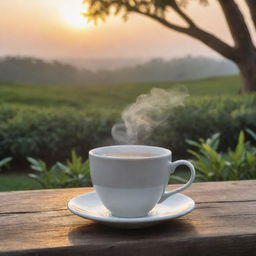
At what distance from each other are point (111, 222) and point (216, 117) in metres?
3.03

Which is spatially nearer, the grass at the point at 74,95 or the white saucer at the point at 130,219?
the white saucer at the point at 130,219

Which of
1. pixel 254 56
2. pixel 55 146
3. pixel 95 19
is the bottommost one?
pixel 55 146

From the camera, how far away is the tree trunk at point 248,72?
667 centimetres

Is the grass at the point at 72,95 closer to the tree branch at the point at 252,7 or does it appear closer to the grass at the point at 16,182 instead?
the tree branch at the point at 252,7

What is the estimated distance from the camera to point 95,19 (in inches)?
240

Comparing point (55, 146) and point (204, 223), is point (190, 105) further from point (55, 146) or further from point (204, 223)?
point (204, 223)

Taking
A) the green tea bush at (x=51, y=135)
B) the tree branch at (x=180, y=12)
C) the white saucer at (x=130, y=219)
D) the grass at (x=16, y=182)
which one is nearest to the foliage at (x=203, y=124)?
the green tea bush at (x=51, y=135)

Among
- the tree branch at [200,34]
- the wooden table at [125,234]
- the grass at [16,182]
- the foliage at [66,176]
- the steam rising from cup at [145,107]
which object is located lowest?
the grass at [16,182]

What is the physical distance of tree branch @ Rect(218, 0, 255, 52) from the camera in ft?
20.7

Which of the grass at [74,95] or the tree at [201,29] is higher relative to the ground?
the tree at [201,29]

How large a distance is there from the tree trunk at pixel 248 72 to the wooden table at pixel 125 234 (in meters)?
5.80

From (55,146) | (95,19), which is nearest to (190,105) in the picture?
(55,146)

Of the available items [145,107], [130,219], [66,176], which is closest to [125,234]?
[130,219]

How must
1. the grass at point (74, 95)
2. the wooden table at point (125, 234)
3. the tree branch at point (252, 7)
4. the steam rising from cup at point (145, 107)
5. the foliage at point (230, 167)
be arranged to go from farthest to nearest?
1. the grass at point (74, 95)
2. the tree branch at point (252, 7)
3. the foliage at point (230, 167)
4. the steam rising from cup at point (145, 107)
5. the wooden table at point (125, 234)
